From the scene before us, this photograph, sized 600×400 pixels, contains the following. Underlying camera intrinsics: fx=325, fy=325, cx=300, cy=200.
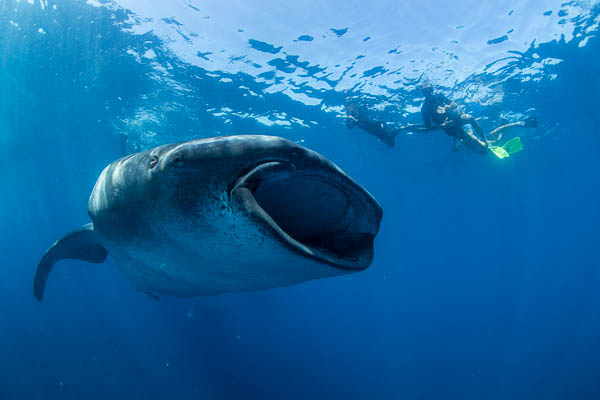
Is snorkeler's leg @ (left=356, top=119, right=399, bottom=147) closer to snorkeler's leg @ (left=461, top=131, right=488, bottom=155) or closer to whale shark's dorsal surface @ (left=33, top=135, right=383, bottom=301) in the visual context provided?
snorkeler's leg @ (left=461, top=131, right=488, bottom=155)

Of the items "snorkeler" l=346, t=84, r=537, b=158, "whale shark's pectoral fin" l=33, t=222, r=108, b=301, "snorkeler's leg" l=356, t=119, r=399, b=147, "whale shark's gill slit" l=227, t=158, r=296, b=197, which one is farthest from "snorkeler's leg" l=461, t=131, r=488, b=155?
"whale shark's gill slit" l=227, t=158, r=296, b=197

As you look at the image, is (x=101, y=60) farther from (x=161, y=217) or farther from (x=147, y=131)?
(x=161, y=217)

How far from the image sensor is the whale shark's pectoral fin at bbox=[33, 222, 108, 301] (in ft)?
16.2

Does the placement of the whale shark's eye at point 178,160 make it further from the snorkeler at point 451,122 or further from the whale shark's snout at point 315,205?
the snorkeler at point 451,122

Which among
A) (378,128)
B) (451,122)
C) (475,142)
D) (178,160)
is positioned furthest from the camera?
(378,128)

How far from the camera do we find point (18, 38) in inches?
506

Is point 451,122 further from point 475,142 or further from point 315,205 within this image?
point 315,205

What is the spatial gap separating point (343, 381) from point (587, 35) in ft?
68.9

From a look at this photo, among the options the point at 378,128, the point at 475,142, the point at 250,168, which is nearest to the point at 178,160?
the point at 250,168

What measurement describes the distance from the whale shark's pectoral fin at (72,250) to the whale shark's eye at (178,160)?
3581 millimetres

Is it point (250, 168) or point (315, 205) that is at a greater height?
point (250, 168)

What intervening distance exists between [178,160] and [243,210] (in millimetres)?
684

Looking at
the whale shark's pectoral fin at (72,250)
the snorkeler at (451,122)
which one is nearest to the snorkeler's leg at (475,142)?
the snorkeler at (451,122)

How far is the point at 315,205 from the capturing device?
6.95 feet
